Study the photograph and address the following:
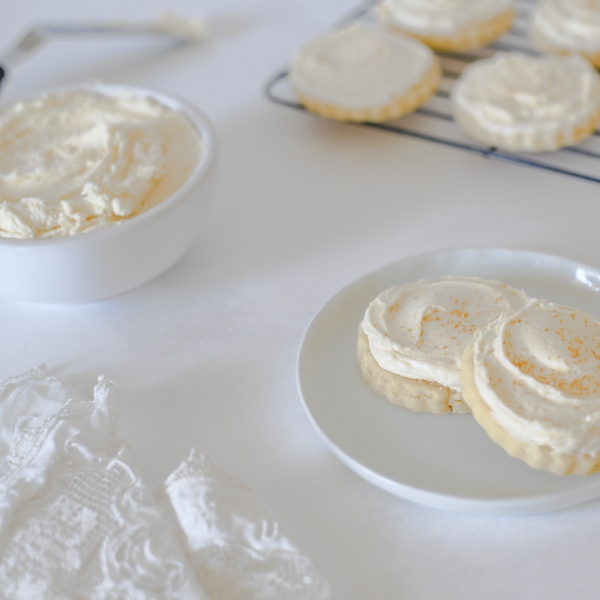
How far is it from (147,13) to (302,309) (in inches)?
50.1

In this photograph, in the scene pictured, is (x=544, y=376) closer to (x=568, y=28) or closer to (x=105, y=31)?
(x=568, y=28)

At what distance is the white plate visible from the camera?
2.48ft

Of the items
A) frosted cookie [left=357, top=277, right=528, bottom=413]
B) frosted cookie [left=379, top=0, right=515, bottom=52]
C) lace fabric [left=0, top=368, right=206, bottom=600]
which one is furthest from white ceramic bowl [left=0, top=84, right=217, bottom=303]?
frosted cookie [left=379, top=0, right=515, bottom=52]

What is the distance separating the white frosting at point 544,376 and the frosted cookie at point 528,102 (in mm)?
504

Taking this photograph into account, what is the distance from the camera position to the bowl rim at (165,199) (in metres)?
0.95

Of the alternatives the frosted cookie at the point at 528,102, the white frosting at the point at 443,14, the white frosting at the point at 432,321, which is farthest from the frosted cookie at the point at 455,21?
the white frosting at the point at 432,321

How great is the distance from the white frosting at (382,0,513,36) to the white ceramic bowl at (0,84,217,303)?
A: 685 millimetres

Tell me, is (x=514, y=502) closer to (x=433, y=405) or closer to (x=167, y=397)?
(x=433, y=405)

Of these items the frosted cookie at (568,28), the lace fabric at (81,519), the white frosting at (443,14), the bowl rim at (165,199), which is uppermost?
the bowl rim at (165,199)

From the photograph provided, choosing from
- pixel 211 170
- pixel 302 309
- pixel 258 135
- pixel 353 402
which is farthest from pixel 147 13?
pixel 353 402

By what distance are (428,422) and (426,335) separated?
0.11m

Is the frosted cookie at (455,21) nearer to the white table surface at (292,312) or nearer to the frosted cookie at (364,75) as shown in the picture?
the frosted cookie at (364,75)

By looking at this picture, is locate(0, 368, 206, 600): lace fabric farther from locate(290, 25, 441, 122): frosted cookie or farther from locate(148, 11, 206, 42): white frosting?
locate(148, 11, 206, 42): white frosting

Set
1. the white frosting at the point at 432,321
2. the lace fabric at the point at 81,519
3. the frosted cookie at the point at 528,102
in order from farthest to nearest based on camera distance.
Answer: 1. the frosted cookie at the point at 528,102
2. the white frosting at the point at 432,321
3. the lace fabric at the point at 81,519
